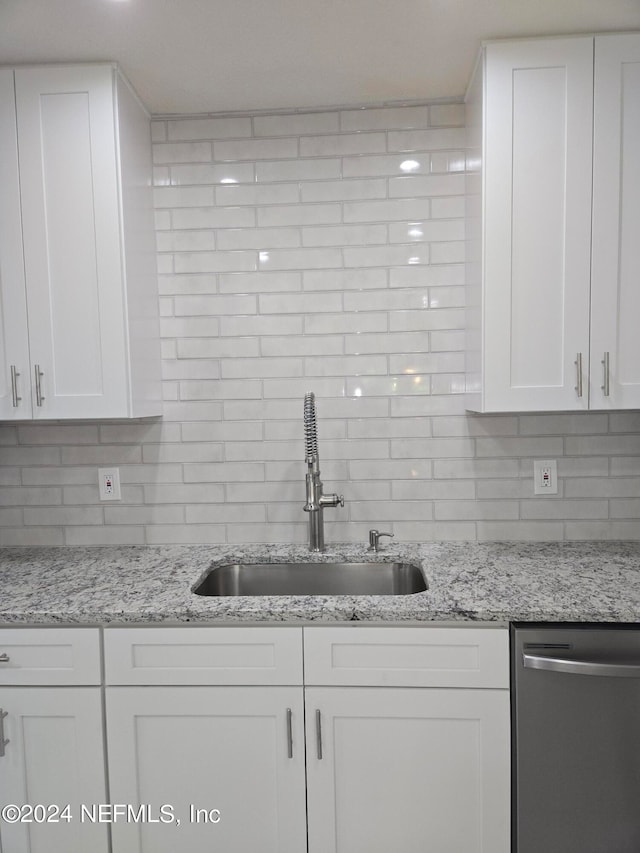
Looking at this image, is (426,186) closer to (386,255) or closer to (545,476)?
(386,255)

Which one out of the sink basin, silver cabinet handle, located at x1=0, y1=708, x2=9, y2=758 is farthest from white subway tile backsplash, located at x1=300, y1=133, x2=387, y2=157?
silver cabinet handle, located at x1=0, y1=708, x2=9, y2=758

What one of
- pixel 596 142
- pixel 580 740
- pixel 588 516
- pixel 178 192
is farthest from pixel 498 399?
pixel 178 192

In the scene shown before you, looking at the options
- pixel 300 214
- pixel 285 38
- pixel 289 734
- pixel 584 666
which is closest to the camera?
pixel 584 666

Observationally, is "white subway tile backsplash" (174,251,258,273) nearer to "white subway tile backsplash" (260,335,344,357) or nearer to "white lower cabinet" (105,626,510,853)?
"white subway tile backsplash" (260,335,344,357)

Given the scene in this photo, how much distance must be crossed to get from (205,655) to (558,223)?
1667 millimetres

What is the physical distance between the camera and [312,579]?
2107 mm

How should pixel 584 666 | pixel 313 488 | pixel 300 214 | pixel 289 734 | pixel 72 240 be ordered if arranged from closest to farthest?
Result: 1. pixel 584 666
2. pixel 289 734
3. pixel 72 240
4. pixel 313 488
5. pixel 300 214

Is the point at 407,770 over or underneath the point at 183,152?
underneath

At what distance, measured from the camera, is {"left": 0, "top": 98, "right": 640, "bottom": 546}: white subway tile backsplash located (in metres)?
2.18

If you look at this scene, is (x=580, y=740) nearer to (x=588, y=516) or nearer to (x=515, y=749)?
(x=515, y=749)

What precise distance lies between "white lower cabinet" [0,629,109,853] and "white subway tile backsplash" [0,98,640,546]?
682 mm

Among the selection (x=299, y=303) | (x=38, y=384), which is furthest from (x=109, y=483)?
(x=299, y=303)

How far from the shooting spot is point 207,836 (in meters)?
1.64

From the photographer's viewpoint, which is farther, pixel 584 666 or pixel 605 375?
pixel 605 375
